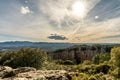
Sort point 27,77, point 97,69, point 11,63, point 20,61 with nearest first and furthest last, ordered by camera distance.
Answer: point 27,77
point 11,63
point 20,61
point 97,69

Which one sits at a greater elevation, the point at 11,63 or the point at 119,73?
the point at 11,63

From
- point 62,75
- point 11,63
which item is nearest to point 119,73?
point 11,63

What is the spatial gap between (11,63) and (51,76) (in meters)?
16.6

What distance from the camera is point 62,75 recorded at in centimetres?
1769

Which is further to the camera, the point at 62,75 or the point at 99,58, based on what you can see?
the point at 99,58

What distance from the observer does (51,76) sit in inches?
678

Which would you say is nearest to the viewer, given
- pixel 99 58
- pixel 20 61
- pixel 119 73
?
pixel 20 61

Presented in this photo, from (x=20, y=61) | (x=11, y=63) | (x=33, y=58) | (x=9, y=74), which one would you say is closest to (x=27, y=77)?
(x=9, y=74)

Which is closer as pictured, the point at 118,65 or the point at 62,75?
the point at 62,75

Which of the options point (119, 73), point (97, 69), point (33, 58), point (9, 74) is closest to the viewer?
point (9, 74)

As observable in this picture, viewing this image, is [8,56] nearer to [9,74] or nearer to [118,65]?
[9,74]

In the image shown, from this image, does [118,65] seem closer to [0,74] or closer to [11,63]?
[11,63]

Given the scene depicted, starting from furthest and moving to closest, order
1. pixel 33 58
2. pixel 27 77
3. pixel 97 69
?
pixel 97 69, pixel 33 58, pixel 27 77

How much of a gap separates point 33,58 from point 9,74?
66.5ft
